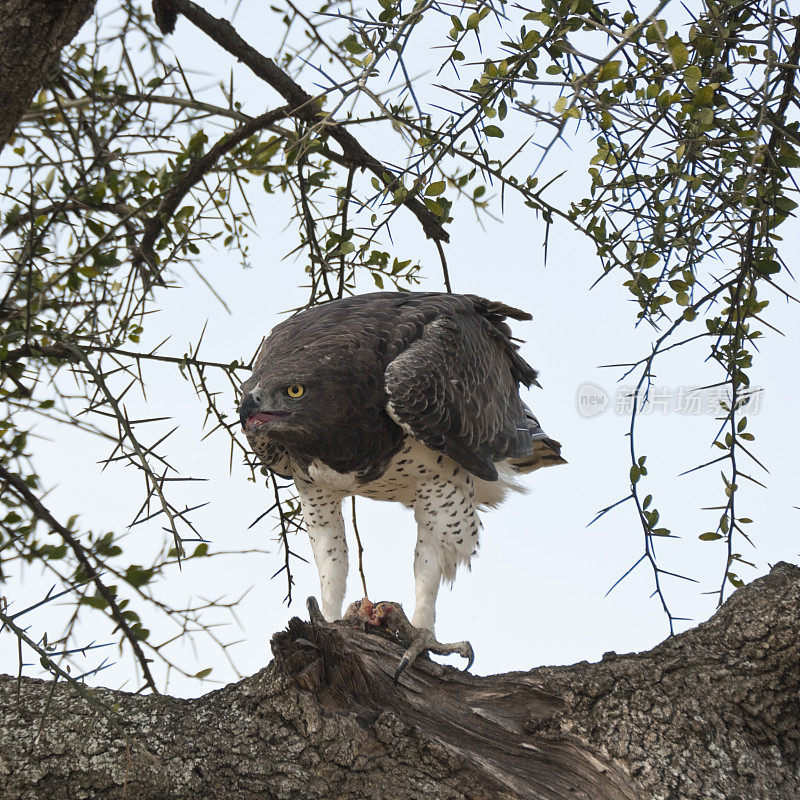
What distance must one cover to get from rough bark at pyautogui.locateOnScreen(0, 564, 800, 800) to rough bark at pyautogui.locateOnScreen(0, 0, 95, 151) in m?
1.95

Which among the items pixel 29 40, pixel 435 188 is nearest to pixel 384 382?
pixel 435 188

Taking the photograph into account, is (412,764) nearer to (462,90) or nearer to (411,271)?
(462,90)

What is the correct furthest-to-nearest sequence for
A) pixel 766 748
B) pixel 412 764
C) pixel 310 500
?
pixel 310 500, pixel 766 748, pixel 412 764

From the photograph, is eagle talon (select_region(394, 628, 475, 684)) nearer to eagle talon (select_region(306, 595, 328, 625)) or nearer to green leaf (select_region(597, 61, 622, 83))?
eagle talon (select_region(306, 595, 328, 625))

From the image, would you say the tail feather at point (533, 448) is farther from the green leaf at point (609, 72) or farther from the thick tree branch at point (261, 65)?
the green leaf at point (609, 72)

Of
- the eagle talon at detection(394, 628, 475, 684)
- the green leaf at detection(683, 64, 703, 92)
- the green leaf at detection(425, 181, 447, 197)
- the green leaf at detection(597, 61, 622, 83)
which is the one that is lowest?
the eagle talon at detection(394, 628, 475, 684)

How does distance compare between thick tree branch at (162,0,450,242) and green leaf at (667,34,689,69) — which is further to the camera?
thick tree branch at (162,0,450,242)

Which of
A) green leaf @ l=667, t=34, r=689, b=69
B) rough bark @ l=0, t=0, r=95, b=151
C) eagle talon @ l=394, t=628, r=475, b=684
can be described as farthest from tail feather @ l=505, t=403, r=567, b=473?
rough bark @ l=0, t=0, r=95, b=151

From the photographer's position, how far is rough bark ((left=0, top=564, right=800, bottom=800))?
3.21 metres

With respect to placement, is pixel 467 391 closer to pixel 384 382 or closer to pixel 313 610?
pixel 384 382

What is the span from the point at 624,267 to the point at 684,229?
254 millimetres

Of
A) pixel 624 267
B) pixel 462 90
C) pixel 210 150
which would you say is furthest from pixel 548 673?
pixel 210 150

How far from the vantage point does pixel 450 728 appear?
357 cm

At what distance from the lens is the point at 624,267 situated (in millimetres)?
3537
